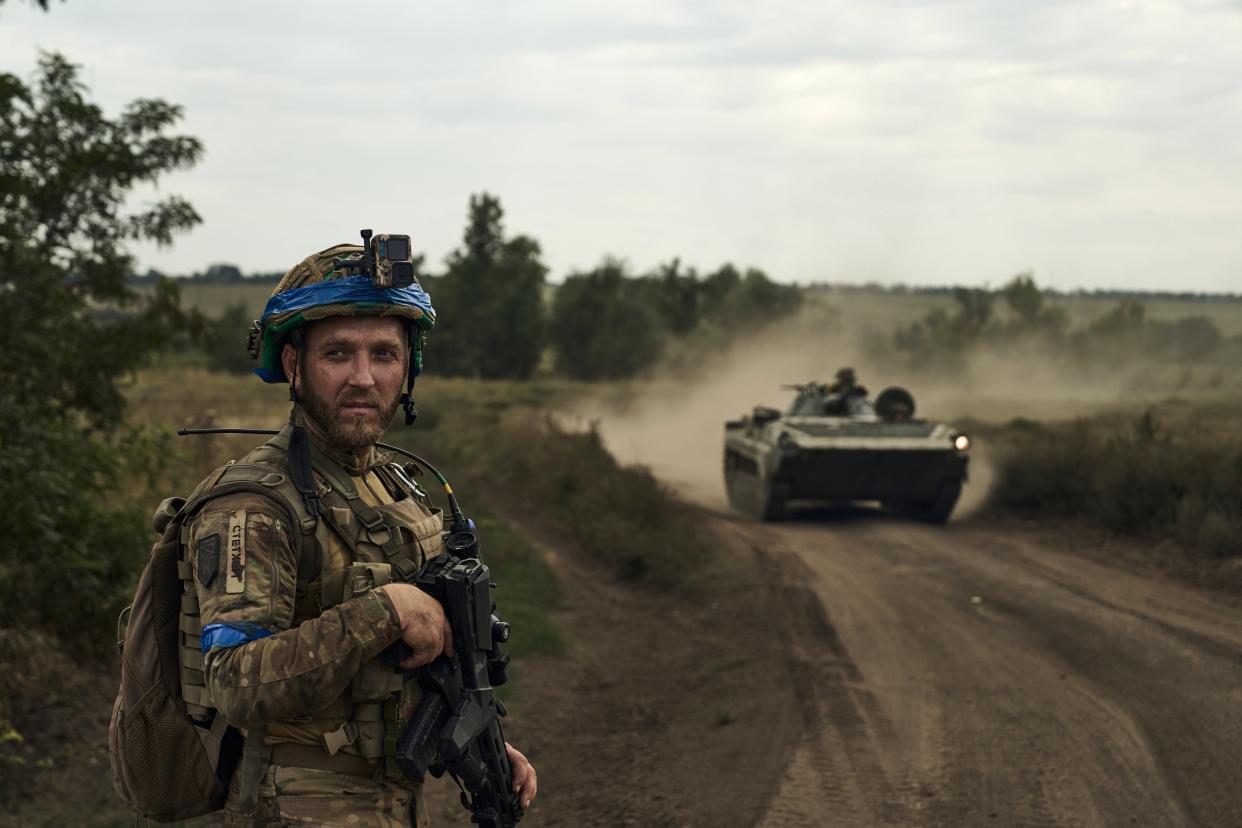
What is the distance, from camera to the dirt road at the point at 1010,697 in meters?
6.48

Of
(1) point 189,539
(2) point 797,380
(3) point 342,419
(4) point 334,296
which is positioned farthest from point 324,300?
(2) point 797,380

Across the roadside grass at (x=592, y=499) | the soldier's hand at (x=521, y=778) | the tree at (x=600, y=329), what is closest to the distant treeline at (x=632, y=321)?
the tree at (x=600, y=329)

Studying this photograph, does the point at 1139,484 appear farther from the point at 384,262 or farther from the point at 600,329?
the point at 600,329

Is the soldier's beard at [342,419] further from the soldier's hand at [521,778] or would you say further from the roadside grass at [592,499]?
the roadside grass at [592,499]

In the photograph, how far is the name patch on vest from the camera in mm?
2572

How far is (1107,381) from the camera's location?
177 feet

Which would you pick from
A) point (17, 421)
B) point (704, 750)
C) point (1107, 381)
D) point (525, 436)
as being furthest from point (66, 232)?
point (1107, 381)

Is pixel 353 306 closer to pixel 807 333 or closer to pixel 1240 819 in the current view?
pixel 1240 819

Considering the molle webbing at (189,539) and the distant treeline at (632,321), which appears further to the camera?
the distant treeline at (632,321)

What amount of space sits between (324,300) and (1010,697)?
6658mm

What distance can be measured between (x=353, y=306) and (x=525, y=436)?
21817 millimetres

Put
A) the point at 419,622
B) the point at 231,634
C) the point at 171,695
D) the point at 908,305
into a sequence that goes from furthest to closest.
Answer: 1. the point at 908,305
2. the point at 171,695
3. the point at 419,622
4. the point at 231,634

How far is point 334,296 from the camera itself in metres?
2.87

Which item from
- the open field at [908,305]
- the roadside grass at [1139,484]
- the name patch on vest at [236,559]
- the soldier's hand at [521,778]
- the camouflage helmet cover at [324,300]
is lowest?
the roadside grass at [1139,484]
